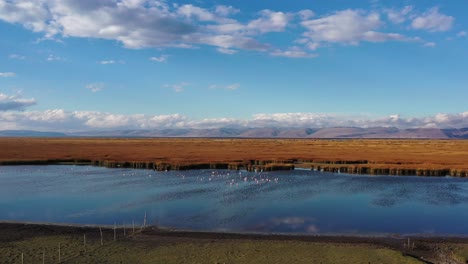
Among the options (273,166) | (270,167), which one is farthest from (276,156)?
(270,167)

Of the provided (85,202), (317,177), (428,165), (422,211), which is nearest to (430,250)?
(422,211)

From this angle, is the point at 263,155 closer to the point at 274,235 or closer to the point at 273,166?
the point at 273,166

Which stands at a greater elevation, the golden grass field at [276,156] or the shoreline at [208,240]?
the golden grass field at [276,156]

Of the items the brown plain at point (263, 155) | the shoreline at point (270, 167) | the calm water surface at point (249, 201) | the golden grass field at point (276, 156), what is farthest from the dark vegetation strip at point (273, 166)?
the calm water surface at point (249, 201)

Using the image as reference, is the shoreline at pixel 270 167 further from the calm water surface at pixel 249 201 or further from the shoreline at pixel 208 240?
the shoreline at pixel 208 240

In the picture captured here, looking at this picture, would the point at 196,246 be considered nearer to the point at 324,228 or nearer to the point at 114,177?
the point at 324,228

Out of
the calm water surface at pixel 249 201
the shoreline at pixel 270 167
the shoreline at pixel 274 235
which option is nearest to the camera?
the shoreline at pixel 274 235

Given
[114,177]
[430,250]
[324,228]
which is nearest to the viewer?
[430,250]

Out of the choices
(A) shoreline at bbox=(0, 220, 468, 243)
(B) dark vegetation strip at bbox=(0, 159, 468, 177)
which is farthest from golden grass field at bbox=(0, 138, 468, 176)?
(A) shoreline at bbox=(0, 220, 468, 243)
